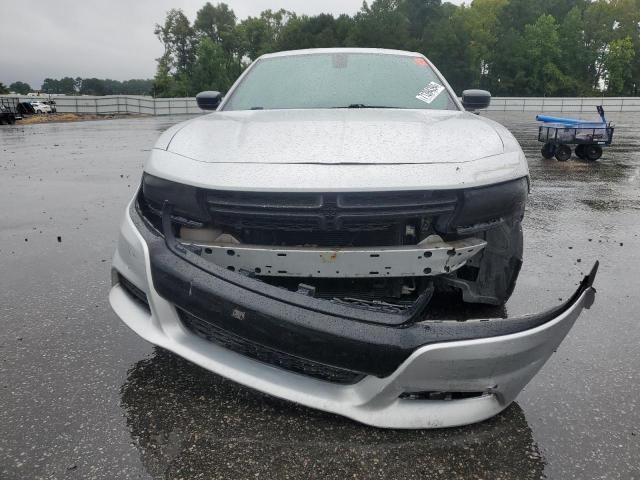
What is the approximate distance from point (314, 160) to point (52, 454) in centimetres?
137

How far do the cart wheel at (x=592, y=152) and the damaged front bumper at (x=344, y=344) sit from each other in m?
8.95

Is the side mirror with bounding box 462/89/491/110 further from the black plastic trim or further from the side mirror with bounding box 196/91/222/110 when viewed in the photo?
the black plastic trim

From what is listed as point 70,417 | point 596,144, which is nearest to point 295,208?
point 70,417

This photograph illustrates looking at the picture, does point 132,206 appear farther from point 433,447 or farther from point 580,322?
point 580,322

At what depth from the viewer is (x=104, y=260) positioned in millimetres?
3871

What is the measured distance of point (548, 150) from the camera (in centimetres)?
972

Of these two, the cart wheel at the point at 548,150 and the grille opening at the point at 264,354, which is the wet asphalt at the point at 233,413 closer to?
the grille opening at the point at 264,354

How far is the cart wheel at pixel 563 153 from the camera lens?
31.0 ft

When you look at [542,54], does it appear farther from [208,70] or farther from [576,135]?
[576,135]

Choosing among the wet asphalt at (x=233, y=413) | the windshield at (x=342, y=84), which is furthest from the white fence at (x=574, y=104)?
the wet asphalt at (x=233, y=413)

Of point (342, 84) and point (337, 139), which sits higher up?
point (342, 84)

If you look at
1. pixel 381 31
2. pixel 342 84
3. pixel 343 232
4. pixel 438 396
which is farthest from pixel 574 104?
pixel 438 396

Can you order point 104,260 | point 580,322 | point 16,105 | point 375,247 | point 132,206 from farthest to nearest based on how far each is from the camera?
point 16,105
point 104,260
point 580,322
point 132,206
point 375,247

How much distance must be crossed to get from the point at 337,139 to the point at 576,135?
843cm
